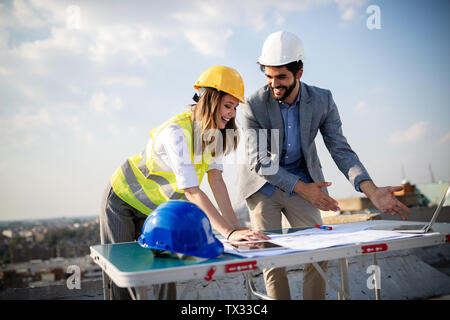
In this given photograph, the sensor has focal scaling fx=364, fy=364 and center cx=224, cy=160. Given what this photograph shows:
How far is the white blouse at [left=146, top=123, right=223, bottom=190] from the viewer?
1.92 metres

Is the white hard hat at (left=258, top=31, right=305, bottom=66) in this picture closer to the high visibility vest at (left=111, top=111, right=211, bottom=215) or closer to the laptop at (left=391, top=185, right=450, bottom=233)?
the high visibility vest at (left=111, top=111, right=211, bottom=215)

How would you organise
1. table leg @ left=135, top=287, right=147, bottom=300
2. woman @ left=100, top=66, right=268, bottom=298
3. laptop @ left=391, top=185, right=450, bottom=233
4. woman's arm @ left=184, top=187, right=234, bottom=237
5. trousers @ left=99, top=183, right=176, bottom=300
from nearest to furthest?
table leg @ left=135, top=287, right=147, bottom=300 → laptop @ left=391, top=185, right=450, bottom=233 → woman's arm @ left=184, top=187, right=234, bottom=237 → woman @ left=100, top=66, right=268, bottom=298 → trousers @ left=99, top=183, right=176, bottom=300

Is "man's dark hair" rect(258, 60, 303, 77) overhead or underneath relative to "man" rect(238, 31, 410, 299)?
overhead

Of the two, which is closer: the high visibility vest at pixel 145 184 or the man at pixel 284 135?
the high visibility vest at pixel 145 184

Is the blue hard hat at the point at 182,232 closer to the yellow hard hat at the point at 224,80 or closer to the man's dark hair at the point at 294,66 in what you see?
the yellow hard hat at the point at 224,80

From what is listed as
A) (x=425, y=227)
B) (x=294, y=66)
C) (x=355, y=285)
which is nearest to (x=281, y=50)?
(x=294, y=66)

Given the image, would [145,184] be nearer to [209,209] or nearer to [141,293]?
[209,209]

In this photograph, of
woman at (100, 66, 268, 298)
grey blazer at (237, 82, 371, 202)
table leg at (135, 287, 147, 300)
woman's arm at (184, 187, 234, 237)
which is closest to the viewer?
table leg at (135, 287, 147, 300)

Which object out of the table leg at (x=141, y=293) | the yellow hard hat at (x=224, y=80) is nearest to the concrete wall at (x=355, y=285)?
the yellow hard hat at (x=224, y=80)

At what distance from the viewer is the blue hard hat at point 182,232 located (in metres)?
1.44

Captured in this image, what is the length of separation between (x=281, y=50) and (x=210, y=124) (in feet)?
3.81

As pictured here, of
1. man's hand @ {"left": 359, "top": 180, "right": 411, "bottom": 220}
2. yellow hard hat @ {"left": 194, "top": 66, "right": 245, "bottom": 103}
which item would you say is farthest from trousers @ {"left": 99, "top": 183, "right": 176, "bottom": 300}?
man's hand @ {"left": 359, "top": 180, "right": 411, "bottom": 220}

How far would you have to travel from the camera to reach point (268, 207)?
291 centimetres
